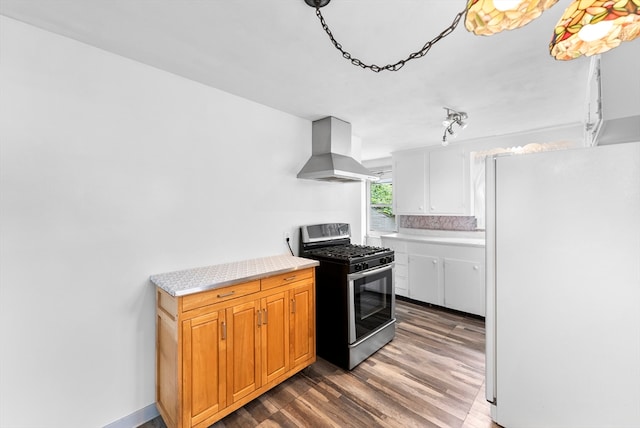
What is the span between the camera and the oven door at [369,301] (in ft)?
8.14

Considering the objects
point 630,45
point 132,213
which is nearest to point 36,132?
point 132,213

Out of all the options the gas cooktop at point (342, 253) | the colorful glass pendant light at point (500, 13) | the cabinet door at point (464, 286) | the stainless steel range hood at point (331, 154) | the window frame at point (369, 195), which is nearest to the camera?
the colorful glass pendant light at point (500, 13)

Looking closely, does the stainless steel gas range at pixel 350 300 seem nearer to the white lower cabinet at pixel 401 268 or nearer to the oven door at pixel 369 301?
the oven door at pixel 369 301

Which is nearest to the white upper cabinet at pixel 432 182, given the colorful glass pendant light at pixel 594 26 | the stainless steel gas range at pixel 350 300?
the stainless steel gas range at pixel 350 300

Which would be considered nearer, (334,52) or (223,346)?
(334,52)

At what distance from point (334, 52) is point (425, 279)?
3290mm

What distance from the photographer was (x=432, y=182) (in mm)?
4180

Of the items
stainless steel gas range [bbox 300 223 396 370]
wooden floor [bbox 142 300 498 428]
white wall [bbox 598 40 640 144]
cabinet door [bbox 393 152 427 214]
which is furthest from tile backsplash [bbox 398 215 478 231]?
white wall [bbox 598 40 640 144]

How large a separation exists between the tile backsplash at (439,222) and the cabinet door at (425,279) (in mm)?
752

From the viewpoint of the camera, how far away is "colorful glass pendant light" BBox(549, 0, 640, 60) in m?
0.69

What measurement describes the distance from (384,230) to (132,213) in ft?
14.1

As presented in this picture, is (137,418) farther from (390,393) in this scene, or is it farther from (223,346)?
(390,393)

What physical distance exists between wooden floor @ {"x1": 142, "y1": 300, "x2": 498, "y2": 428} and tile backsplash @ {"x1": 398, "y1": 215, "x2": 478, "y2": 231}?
175 cm

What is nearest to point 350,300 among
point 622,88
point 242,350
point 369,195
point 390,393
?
point 390,393
